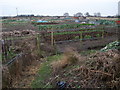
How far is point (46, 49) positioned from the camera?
10.6m

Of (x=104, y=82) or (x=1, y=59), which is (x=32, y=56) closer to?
(x=1, y=59)

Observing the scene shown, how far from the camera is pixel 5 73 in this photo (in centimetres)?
491

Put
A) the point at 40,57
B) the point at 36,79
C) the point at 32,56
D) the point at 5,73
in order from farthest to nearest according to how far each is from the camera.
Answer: the point at 40,57 < the point at 32,56 < the point at 36,79 < the point at 5,73

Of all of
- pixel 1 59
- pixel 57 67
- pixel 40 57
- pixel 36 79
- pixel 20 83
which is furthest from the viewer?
pixel 40 57

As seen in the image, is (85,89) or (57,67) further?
(57,67)

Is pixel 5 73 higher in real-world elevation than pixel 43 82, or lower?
higher

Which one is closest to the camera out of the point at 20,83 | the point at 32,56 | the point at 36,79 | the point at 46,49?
the point at 20,83

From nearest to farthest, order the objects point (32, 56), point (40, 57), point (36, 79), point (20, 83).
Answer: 1. point (20, 83)
2. point (36, 79)
3. point (32, 56)
4. point (40, 57)

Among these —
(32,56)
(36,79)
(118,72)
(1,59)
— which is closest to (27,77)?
(36,79)

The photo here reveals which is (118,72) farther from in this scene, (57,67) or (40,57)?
(40,57)

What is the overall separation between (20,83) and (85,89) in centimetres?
215

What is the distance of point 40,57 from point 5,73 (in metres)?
4.29

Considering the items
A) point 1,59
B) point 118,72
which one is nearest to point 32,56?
point 1,59

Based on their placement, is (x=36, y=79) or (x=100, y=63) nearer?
(x=100, y=63)
